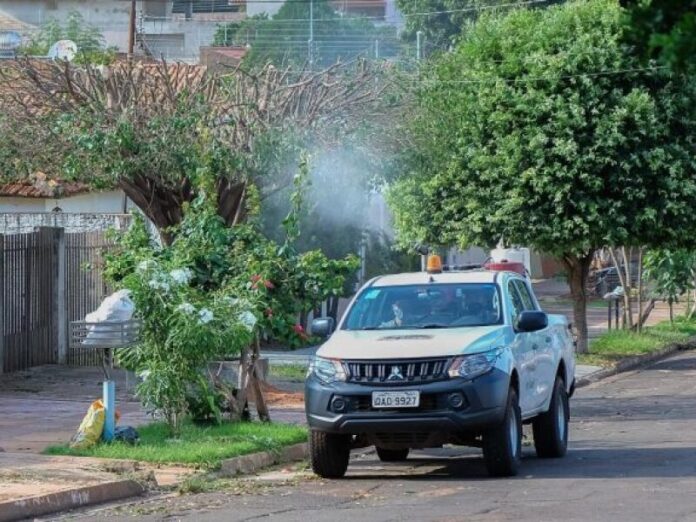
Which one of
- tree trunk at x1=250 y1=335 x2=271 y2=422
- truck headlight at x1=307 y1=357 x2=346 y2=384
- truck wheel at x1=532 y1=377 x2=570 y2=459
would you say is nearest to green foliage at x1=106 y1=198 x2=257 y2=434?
tree trunk at x1=250 y1=335 x2=271 y2=422

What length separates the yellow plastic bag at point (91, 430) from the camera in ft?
47.0

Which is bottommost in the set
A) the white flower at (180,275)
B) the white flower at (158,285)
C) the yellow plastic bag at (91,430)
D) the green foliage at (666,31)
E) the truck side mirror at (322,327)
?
the yellow plastic bag at (91,430)

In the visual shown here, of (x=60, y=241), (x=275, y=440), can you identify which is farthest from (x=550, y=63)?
(x=275, y=440)

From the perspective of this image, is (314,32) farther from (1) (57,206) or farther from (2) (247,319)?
(2) (247,319)

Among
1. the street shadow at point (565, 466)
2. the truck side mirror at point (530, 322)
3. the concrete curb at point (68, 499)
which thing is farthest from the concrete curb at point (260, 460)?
the truck side mirror at point (530, 322)

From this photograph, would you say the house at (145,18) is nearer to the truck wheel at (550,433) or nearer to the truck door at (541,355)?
the truck door at (541,355)

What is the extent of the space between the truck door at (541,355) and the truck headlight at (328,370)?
84.1 inches

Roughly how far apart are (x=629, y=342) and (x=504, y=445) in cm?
1879

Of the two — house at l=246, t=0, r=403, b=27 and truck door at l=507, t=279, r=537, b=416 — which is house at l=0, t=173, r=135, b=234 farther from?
house at l=246, t=0, r=403, b=27

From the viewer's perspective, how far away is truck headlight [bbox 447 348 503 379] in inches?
508

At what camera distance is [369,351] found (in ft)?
43.1

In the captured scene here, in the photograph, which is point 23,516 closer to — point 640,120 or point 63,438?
point 63,438

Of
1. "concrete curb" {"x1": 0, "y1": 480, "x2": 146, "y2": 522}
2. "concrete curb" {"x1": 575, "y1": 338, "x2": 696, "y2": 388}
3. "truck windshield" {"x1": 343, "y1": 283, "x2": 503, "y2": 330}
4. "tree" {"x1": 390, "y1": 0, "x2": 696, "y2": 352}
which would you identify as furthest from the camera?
"tree" {"x1": 390, "y1": 0, "x2": 696, "y2": 352}

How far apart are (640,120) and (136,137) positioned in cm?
1072
